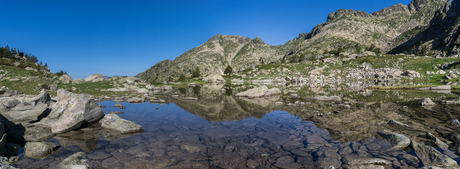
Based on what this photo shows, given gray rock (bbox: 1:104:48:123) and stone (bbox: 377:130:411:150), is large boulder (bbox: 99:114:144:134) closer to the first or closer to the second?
gray rock (bbox: 1:104:48:123)

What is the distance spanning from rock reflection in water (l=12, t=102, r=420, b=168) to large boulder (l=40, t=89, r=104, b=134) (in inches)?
56.4

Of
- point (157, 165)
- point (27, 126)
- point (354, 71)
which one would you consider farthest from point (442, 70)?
point (27, 126)

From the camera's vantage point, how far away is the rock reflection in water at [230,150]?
290 inches

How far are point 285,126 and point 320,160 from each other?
18.4 feet

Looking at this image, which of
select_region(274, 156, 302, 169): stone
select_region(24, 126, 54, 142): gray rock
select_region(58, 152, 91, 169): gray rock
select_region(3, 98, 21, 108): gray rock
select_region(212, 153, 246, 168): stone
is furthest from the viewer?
select_region(3, 98, 21, 108): gray rock

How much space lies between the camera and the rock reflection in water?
7359mm

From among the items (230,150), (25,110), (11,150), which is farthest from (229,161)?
(25,110)

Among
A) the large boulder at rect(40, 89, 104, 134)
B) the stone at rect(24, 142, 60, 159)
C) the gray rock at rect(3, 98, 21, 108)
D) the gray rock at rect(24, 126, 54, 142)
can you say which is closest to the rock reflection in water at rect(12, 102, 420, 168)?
the stone at rect(24, 142, 60, 159)

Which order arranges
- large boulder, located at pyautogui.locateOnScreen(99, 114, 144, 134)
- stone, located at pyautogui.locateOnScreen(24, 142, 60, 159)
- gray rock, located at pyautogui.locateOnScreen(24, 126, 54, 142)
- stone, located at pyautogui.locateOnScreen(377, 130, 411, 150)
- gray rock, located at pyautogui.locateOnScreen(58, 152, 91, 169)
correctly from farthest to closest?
1. large boulder, located at pyautogui.locateOnScreen(99, 114, 144, 134)
2. gray rock, located at pyautogui.locateOnScreen(24, 126, 54, 142)
3. stone, located at pyautogui.locateOnScreen(377, 130, 411, 150)
4. stone, located at pyautogui.locateOnScreen(24, 142, 60, 159)
5. gray rock, located at pyautogui.locateOnScreen(58, 152, 91, 169)

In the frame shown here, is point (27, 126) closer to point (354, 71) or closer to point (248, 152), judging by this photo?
point (248, 152)

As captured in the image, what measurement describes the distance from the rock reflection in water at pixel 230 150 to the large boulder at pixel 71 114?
143 centimetres

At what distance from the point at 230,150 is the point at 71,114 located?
37.6 ft

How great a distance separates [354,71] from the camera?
109250 millimetres

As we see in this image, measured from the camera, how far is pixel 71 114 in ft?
39.4
